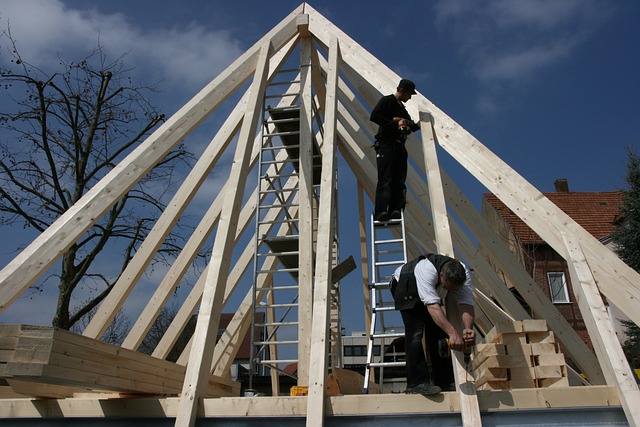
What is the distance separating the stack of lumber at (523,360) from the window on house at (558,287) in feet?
51.5

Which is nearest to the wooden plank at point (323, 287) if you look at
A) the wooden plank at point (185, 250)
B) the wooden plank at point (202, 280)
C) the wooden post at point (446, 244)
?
the wooden post at point (446, 244)

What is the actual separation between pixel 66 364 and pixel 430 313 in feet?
7.89

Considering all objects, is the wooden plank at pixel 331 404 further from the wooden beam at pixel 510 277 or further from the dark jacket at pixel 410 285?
the wooden beam at pixel 510 277

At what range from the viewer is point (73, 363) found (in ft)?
11.8

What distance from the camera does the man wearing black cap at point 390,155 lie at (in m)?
5.95

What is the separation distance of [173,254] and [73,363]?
33.4 feet

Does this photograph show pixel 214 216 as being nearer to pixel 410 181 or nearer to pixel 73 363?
Result: pixel 410 181

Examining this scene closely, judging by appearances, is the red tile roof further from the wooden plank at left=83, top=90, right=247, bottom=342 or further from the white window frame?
the wooden plank at left=83, top=90, right=247, bottom=342

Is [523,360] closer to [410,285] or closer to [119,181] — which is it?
[410,285]

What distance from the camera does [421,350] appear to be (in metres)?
3.93

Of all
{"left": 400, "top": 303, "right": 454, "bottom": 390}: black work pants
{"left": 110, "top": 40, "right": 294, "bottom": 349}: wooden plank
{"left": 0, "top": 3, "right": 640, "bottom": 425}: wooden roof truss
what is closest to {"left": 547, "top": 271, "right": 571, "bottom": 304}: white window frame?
{"left": 0, "top": 3, "right": 640, "bottom": 425}: wooden roof truss

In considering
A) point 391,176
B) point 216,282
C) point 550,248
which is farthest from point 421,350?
point 550,248

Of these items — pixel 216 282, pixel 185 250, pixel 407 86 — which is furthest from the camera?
pixel 185 250

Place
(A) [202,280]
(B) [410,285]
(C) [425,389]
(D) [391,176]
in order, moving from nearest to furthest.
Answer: (C) [425,389], (B) [410,285], (D) [391,176], (A) [202,280]
